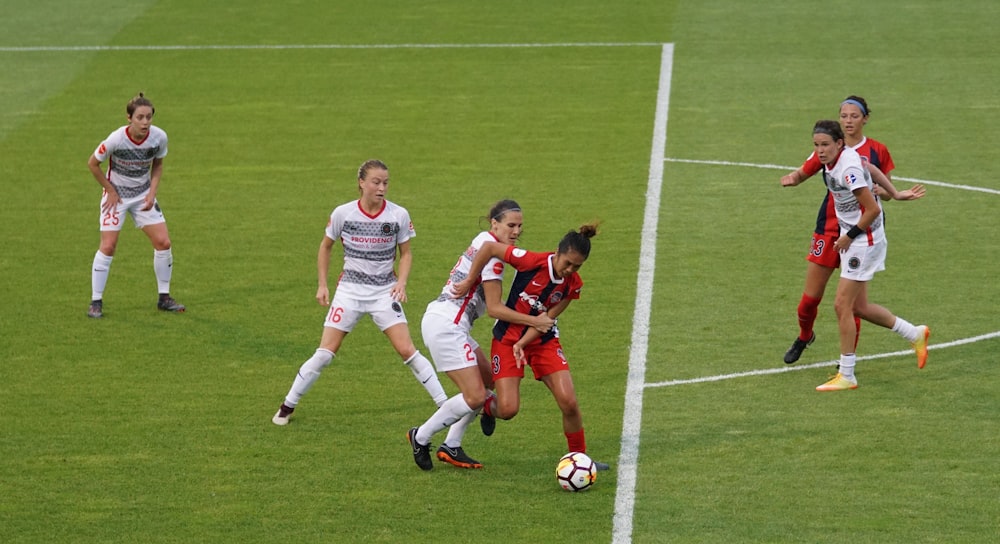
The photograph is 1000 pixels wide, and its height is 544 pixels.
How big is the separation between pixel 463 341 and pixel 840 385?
3220mm

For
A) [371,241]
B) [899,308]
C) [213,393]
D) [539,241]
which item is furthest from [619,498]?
[539,241]

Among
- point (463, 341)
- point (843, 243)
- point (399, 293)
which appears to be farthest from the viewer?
point (843, 243)

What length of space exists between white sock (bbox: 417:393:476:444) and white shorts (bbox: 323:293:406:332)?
3.48 feet

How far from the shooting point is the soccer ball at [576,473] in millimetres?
9328

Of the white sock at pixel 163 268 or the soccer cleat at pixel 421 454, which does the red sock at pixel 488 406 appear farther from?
the white sock at pixel 163 268

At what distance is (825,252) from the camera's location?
37.8 feet

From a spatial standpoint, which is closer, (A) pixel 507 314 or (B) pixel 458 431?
(A) pixel 507 314

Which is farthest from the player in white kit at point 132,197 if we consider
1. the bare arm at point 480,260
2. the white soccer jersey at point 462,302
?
the bare arm at point 480,260

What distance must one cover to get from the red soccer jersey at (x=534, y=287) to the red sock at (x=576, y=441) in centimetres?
64

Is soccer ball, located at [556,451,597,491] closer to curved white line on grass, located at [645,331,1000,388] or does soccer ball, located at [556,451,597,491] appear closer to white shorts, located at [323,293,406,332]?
white shorts, located at [323,293,406,332]

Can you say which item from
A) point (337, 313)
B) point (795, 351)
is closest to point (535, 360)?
point (337, 313)

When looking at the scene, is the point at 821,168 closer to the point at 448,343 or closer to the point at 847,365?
the point at 847,365

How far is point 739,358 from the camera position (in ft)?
39.5

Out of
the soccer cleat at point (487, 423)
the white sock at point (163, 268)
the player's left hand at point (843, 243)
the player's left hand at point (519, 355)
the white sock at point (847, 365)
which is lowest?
the soccer cleat at point (487, 423)
